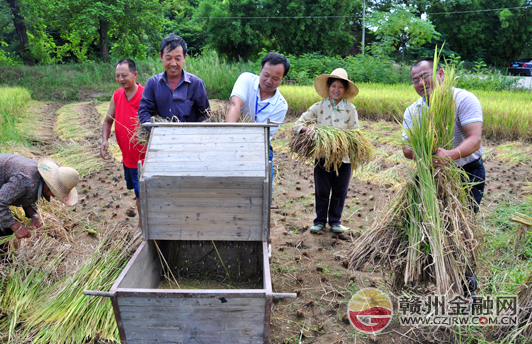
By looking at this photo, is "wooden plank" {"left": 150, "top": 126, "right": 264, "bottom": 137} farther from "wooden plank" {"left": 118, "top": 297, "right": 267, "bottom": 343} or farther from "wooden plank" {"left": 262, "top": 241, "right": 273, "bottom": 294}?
"wooden plank" {"left": 118, "top": 297, "right": 267, "bottom": 343}

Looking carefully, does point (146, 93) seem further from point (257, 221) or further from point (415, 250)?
point (415, 250)

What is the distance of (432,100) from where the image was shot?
7.79 ft

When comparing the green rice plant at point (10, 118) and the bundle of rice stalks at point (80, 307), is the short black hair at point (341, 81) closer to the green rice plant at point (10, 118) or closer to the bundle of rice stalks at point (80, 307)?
the bundle of rice stalks at point (80, 307)

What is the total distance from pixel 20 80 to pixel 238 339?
62.3 feet

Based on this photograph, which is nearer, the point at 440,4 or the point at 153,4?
the point at 153,4

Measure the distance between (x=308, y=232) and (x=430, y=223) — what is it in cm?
206

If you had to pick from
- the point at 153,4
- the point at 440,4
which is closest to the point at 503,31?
the point at 440,4

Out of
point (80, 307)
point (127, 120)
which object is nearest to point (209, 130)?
point (127, 120)

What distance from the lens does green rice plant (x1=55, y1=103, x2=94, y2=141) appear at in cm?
818

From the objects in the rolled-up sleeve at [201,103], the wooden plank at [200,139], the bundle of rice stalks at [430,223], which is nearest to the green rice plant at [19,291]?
the wooden plank at [200,139]

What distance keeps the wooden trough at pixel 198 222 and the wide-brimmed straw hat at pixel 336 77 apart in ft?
4.15

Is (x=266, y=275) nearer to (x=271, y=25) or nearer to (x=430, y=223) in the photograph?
(x=430, y=223)

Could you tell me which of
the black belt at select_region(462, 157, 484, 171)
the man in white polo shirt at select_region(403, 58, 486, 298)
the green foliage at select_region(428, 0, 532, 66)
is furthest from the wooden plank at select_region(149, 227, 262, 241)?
the green foliage at select_region(428, 0, 532, 66)

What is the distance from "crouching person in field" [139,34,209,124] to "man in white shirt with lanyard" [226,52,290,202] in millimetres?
338
